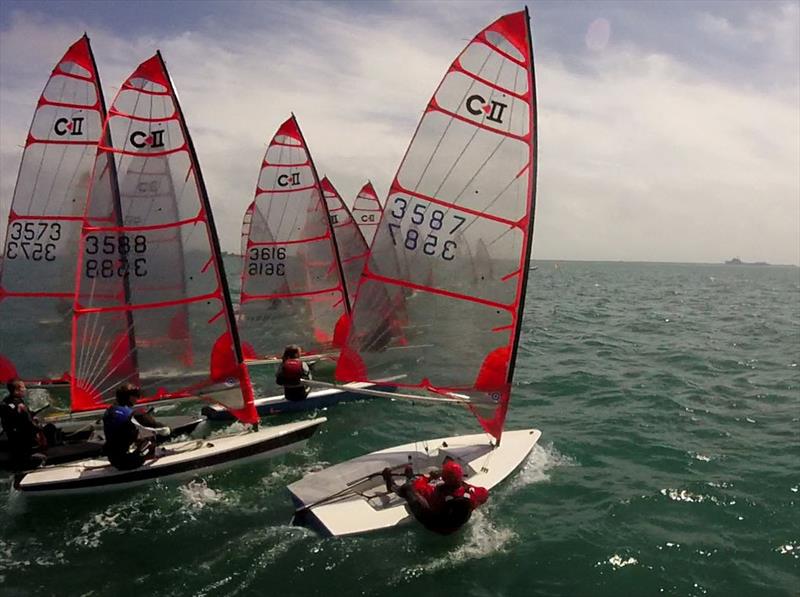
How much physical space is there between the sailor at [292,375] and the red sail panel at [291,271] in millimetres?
3281

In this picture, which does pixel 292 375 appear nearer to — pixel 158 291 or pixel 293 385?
pixel 293 385

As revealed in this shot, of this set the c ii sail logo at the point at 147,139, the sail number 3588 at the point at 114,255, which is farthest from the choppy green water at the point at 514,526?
the c ii sail logo at the point at 147,139

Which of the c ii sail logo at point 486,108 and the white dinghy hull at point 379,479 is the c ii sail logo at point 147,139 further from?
the white dinghy hull at point 379,479

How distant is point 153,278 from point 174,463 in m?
3.06

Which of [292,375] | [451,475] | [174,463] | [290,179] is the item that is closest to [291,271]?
[290,179]

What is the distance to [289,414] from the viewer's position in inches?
526

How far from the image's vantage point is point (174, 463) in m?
9.09

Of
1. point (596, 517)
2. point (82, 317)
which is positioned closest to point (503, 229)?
point (596, 517)

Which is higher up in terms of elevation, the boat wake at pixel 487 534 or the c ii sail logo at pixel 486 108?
the c ii sail logo at pixel 486 108

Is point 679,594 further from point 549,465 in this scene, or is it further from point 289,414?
point 289,414

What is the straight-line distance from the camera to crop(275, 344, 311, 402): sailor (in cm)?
1298

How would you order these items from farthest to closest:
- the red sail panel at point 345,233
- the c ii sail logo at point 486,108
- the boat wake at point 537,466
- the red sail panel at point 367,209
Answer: the red sail panel at point 367,209
the red sail panel at point 345,233
the boat wake at point 537,466
the c ii sail logo at point 486,108

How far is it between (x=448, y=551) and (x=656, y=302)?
1705 inches

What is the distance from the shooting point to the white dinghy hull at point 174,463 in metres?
8.60
